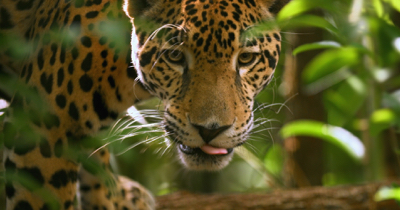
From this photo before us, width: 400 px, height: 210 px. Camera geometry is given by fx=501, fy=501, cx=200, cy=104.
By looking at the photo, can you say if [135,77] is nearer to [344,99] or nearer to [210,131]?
[210,131]

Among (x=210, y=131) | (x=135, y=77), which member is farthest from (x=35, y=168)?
(x=210, y=131)

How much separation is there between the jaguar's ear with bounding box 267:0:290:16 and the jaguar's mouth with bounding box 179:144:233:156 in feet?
2.85

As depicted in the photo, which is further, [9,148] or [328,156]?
[328,156]

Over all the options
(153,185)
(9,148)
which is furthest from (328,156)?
(9,148)

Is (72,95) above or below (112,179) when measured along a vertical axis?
above

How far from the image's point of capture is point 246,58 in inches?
108

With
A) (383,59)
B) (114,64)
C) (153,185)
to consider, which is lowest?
(153,185)

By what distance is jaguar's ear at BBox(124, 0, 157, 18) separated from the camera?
111 inches

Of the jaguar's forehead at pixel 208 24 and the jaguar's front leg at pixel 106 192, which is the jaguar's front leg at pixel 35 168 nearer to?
the jaguar's front leg at pixel 106 192

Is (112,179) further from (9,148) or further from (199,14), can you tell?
(199,14)

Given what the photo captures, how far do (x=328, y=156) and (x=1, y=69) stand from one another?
346 centimetres

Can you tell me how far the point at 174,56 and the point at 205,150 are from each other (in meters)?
0.55

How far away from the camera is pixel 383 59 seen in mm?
2330

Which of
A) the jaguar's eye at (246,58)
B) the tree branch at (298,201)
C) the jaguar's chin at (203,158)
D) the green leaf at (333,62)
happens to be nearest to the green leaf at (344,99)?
the green leaf at (333,62)
